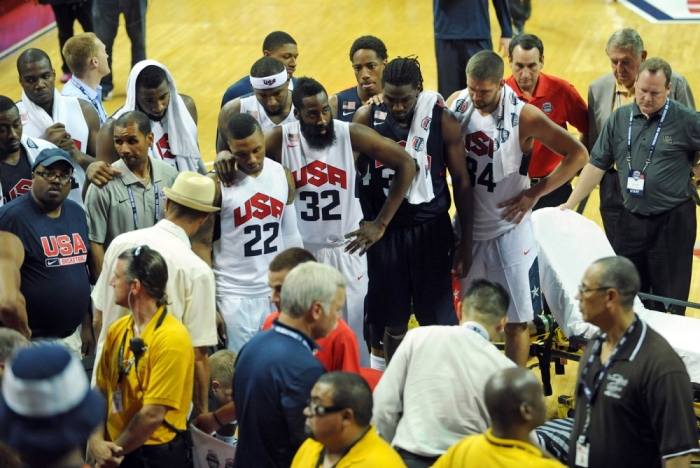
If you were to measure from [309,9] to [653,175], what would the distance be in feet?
30.1

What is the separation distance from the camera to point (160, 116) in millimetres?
6105

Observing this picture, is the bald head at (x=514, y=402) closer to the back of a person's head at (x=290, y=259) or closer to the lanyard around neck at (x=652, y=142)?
the back of a person's head at (x=290, y=259)

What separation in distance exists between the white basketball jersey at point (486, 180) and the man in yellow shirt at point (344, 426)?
2.47m

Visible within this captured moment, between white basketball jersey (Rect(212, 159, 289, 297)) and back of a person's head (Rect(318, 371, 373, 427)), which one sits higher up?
white basketball jersey (Rect(212, 159, 289, 297))

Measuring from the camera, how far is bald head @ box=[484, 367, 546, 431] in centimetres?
342

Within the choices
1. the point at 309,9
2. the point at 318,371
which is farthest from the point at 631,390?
the point at 309,9

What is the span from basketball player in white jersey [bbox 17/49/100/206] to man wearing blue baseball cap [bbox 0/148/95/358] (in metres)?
1.25

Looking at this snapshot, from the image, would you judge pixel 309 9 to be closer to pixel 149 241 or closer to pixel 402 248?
pixel 402 248

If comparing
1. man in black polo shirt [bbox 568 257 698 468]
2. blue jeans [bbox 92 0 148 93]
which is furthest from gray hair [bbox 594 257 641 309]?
blue jeans [bbox 92 0 148 93]

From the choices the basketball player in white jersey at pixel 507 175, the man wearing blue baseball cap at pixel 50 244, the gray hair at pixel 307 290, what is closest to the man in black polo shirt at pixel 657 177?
the basketball player in white jersey at pixel 507 175

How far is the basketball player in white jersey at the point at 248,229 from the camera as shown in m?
5.18

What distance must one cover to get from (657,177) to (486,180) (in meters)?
1.18

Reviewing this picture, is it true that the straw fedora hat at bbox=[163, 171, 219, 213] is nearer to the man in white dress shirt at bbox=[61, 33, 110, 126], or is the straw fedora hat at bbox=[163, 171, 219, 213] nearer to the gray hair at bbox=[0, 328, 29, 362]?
the gray hair at bbox=[0, 328, 29, 362]

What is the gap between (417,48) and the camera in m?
12.9
